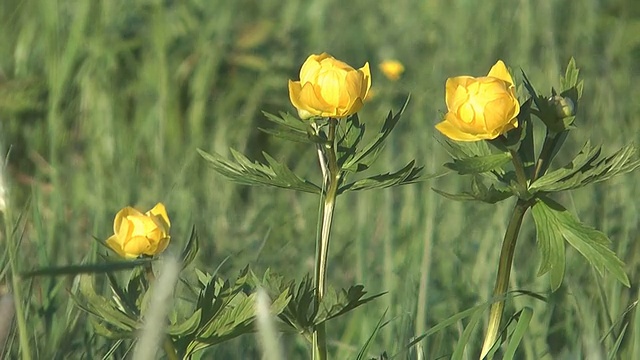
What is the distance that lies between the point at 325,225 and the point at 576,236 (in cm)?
26

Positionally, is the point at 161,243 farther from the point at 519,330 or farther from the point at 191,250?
Answer: the point at 519,330

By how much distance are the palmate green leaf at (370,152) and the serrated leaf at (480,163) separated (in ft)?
0.25

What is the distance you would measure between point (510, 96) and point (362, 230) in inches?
45.7

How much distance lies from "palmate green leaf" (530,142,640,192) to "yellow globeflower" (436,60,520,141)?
0.07 meters

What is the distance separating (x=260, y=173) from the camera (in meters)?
1.11

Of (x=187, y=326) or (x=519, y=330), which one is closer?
(x=187, y=326)

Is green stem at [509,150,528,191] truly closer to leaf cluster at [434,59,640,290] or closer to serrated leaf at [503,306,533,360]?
leaf cluster at [434,59,640,290]

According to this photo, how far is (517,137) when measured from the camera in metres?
1.08

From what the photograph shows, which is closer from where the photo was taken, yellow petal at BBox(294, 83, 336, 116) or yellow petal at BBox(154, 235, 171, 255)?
yellow petal at BBox(294, 83, 336, 116)

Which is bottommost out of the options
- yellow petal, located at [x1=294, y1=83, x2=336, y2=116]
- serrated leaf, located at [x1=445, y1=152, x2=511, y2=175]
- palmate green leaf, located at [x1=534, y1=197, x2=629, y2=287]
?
palmate green leaf, located at [x1=534, y1=197, x2=629, y2=287]

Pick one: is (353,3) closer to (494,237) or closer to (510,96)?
(494,237)

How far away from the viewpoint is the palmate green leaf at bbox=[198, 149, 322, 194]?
3.54ft

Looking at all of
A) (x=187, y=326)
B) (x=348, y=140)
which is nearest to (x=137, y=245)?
(x=187, y=326)

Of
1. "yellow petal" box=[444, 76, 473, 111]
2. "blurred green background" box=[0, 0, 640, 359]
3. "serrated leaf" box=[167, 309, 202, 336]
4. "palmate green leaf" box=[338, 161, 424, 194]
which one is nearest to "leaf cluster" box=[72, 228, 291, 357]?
"serrated leaf" box=[167, 309, 202, 336]
